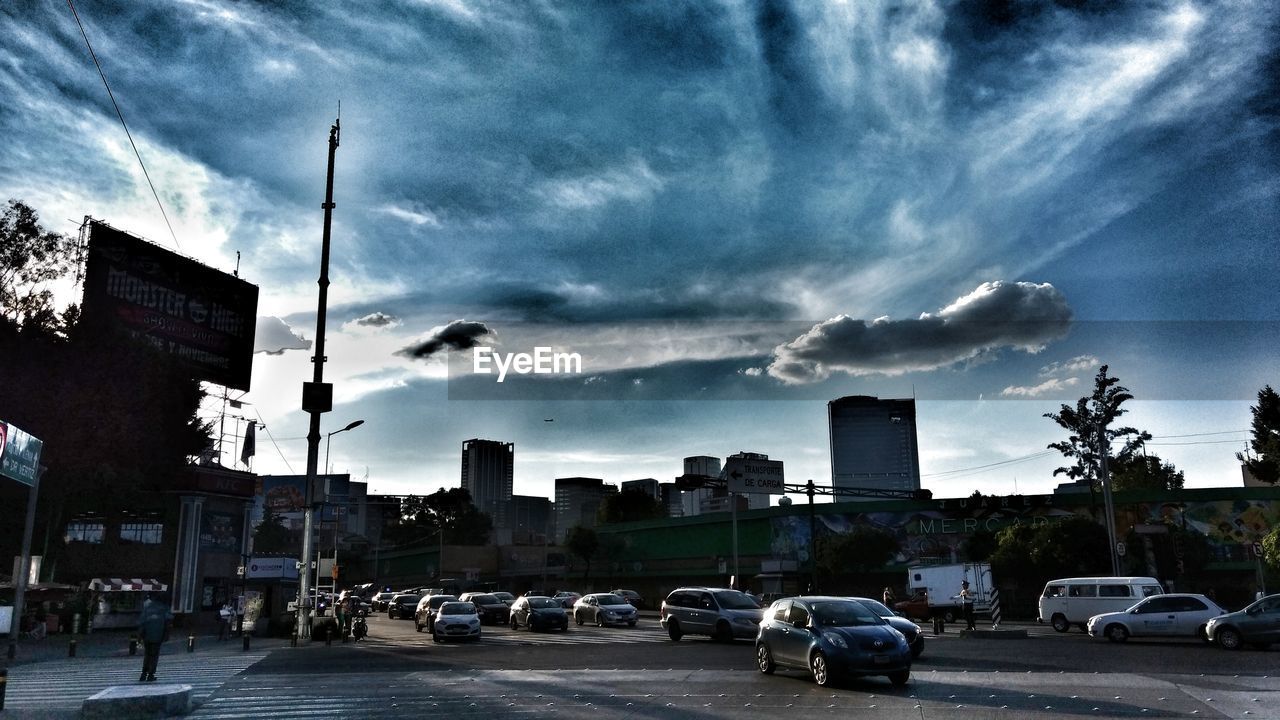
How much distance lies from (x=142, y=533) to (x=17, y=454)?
39.0 m

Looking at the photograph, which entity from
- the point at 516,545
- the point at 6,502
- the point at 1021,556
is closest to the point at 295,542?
the point at 516,545

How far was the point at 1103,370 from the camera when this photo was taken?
68625mm

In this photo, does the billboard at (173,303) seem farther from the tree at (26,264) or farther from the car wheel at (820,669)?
the car wheel at (820,669)

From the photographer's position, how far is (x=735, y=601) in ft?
94.4

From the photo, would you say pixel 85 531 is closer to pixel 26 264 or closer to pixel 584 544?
pixel 26 264

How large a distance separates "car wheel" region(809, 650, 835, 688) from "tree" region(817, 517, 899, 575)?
166 ft

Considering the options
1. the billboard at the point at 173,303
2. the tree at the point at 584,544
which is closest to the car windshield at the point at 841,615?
the billboard at the point at 173,303

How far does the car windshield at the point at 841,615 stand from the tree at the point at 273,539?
127 meters

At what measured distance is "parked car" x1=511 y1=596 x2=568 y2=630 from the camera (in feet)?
118

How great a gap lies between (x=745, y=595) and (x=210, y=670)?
15313 mm

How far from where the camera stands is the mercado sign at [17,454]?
1692 centimetres

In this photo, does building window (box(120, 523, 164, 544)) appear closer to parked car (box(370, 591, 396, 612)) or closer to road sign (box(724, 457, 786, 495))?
parked car (box(370, 591, 396, 612))

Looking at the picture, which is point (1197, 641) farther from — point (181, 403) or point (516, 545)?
point (516, 545)

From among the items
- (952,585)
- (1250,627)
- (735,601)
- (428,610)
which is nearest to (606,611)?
(428,610)
